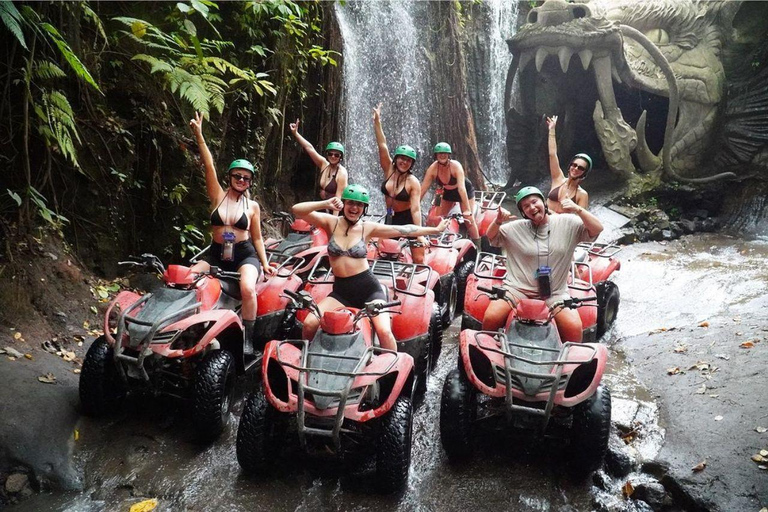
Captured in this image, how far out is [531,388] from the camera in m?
4.06

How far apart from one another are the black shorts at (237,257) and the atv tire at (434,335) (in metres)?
1.91

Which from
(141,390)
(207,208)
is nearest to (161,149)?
(207,208)

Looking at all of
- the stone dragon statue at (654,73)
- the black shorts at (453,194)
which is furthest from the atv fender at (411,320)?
the stone dragon statue at (654,73)

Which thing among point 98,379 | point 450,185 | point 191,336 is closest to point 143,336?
point 191,336

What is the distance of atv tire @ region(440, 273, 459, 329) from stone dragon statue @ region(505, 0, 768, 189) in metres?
7.44

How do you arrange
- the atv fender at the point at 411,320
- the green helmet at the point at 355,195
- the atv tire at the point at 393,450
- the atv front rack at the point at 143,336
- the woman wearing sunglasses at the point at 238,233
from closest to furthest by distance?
the atv tire at the point at 393,450 → the atv front rack at the point at 143,336 → the green helmet at the point at 355,195 → the atv fender at the point at 411,320 → the woman wearing sunglasses at the point at 238,233

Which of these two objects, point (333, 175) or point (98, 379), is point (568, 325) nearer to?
point (98, 379)

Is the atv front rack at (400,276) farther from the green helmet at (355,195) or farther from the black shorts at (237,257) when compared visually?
→ the green helmet at (355,195)

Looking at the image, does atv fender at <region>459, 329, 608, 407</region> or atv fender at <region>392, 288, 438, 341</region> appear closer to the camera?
atv fender at <region>459, 329, 608, 407</region>

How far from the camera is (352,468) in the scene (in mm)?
4336

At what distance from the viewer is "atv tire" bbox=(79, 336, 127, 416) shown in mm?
4695

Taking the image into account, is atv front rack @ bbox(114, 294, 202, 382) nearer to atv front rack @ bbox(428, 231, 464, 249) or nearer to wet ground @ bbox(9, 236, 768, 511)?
wet ground @ bbox(9, 236, 768, 511)

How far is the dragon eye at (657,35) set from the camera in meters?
13.9

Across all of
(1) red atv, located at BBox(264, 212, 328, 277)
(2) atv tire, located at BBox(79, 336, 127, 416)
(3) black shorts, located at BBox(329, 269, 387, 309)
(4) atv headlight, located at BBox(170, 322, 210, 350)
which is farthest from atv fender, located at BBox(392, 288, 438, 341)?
(2) atv tire, located at BBox(79, 336, 127, 416)
